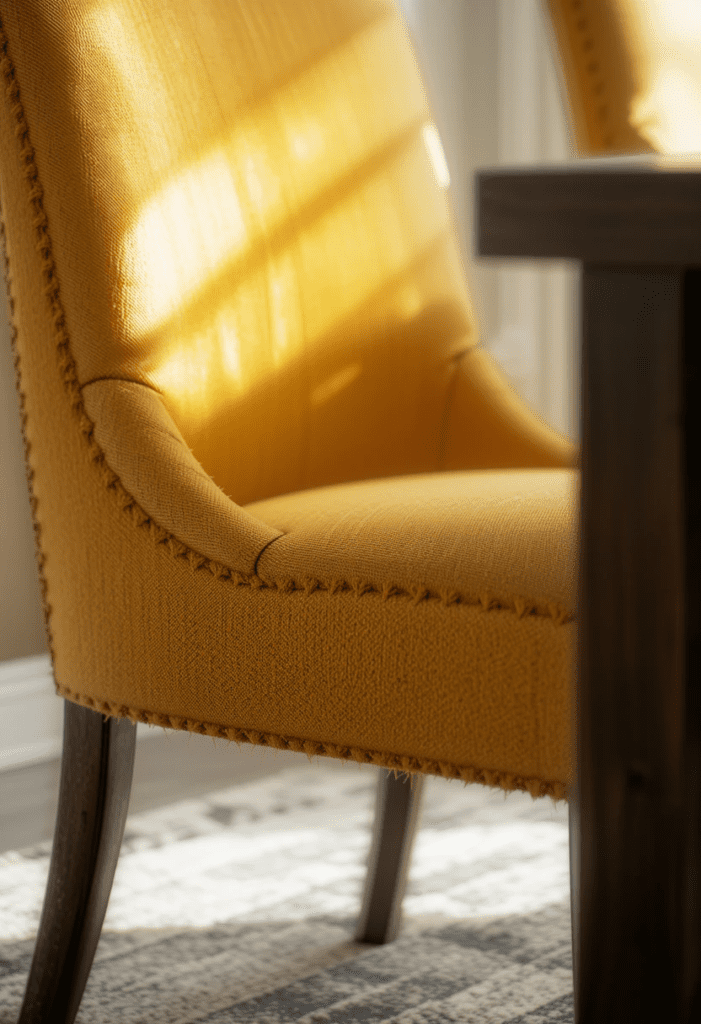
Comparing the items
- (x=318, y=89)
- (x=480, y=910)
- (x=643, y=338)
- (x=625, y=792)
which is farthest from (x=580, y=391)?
(x=480, y=910)

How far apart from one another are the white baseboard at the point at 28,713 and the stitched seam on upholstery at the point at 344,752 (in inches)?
30.0

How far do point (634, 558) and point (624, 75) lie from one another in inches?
34.1

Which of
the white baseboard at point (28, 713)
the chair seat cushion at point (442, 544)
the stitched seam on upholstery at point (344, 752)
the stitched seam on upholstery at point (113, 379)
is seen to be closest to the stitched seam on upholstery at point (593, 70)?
the chair seat cushion at point (442, 544)

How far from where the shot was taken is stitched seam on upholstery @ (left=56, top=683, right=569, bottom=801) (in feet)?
2.42

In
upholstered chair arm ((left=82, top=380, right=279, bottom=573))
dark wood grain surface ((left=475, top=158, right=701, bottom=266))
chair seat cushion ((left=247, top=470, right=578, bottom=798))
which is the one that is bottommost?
chair seat cushion ((left=247, top=470, right=578, bottom=798))

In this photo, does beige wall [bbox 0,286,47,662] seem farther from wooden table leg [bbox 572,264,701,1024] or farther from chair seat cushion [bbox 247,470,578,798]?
wooden table leg [bbox 572,264,701,1024]

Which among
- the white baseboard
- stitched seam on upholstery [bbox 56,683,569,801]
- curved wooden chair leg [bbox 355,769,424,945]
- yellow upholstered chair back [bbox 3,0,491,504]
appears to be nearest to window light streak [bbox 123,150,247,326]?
yellow upholstered chair back [bbox 3,0,491,504]

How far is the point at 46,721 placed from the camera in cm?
168

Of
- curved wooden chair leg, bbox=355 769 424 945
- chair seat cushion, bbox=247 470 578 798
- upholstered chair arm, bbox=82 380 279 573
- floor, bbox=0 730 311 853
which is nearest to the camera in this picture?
chair seat cushion, bbox=247 470 578 798

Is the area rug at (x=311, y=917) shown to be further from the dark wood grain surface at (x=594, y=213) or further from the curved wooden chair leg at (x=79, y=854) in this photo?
the dark wood grain surface at (x=594, y=213)

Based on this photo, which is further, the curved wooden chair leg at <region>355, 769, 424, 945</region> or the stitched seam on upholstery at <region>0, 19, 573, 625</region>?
the curved wooden chair leg at <region>355, 769, 424, 945</region>

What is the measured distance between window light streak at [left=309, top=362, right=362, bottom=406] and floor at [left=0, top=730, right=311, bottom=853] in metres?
0.66

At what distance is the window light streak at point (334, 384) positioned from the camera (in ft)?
3.52

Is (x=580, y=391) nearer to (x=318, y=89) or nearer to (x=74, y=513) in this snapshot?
(x=74, y=513)
